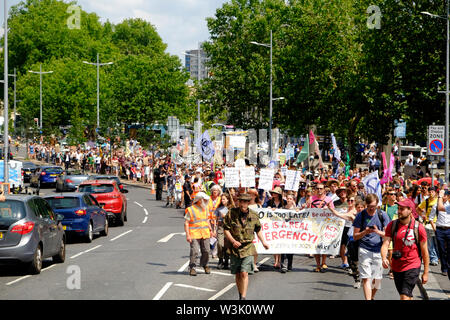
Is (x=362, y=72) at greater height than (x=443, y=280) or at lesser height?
greater

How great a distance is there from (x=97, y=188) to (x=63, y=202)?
5285mm

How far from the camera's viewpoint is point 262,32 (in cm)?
6406

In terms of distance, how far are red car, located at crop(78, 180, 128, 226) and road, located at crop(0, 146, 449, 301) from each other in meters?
5.78

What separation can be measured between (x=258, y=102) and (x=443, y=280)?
48544 millimetres

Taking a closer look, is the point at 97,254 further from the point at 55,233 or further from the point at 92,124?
the point at 92,124

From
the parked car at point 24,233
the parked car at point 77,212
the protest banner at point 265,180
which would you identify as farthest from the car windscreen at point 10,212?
the protest banner at point 265,180

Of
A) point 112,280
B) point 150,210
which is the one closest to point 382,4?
point 150,210

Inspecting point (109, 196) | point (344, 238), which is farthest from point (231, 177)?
point (344, 238)

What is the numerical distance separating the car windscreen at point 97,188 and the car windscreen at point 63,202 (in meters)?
4.96

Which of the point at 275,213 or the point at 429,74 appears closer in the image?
the point at 275,213

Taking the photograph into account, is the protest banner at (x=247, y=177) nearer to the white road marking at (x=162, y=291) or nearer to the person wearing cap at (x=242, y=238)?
the white road marking at (x=162, y=291)

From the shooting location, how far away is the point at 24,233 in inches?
585


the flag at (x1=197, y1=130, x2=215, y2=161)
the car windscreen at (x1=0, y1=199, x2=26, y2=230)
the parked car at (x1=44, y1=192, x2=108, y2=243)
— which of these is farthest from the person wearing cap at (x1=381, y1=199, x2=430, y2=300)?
the flag at (x1=197, y1=130, x2=215, y2=161)

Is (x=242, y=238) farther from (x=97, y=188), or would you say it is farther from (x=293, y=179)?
(x=97, y=188)
